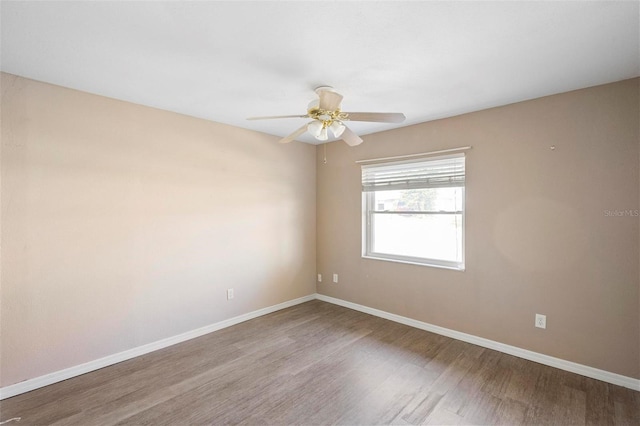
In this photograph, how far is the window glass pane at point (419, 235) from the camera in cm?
329

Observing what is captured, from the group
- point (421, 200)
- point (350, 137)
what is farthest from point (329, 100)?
point (421, 200)

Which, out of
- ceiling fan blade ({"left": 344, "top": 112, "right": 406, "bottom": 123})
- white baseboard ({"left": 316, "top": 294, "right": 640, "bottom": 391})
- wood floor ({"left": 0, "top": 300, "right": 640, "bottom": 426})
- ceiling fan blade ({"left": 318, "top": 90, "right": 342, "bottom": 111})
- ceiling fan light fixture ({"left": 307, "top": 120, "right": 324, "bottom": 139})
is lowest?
wood floor ({"left": 0, "top": 300, "right": 640, "bottom": 426})

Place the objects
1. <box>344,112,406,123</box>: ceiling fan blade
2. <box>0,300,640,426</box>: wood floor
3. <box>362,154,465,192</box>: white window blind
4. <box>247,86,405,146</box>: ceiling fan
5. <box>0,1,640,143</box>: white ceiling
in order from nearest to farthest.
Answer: <box>0,1,640,143</box>: white ceiling
<box>0,300,640,426</box>: wood floor
<box>247,86,405,146</box>: ceiling fan
<box>344,112,406,123</box>: ceiling fan blade
<box>362,154,465,192</box>: white window blind

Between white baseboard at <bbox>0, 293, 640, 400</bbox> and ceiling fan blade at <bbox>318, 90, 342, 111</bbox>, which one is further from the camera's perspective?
white baseboard at <bbox>0, 293, 640, 400</bbox>

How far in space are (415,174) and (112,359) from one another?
145 inches

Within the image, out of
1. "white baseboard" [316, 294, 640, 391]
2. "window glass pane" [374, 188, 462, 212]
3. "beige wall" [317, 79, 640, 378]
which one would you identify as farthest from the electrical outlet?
"window glass pane" [374, 188, 462, 212]

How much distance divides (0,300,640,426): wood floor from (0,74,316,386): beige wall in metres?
0.40

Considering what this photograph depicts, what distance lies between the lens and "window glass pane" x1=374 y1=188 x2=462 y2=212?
3.28 metres

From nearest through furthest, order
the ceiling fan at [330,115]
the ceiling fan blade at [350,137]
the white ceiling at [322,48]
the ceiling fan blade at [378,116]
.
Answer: the white ceiling at [322,48] → the ceiling fan at [330,115] → the ceiling fan blade at [378,116] → the ceiling fan blade at [350,137]

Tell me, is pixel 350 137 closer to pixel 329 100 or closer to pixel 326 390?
pixel 329 100

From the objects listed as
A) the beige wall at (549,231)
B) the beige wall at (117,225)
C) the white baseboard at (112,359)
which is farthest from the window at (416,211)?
the white baseboard at (112,359)

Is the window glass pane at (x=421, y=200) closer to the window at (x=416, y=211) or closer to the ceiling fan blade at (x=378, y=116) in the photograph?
the window at (x=416, y=211)

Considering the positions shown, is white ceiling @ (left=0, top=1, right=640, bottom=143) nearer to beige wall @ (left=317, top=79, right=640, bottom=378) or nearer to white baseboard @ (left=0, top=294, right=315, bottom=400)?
beige wall @ (left=317, top=79, right=640, bottom=378)

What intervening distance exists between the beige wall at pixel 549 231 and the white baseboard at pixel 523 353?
5 cm
